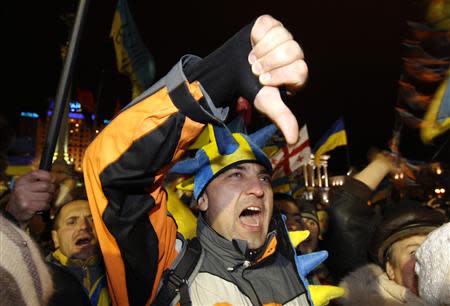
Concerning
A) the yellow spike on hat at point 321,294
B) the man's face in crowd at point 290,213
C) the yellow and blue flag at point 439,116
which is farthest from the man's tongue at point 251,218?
the yellow and blue flag at point 439,116

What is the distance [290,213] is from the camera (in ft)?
16.4

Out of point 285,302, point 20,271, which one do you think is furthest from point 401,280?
point 20,271

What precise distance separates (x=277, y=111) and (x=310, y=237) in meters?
3.72

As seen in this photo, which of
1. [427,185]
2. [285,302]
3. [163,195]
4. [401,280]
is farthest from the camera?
[427,185]

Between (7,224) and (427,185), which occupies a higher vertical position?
(7,224)

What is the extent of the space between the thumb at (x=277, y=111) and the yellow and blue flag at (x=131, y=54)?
20.2 feet

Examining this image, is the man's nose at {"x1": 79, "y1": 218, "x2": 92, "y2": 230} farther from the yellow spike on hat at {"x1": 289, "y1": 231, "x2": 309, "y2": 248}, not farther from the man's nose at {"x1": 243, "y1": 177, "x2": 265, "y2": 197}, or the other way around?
the yellow spike on hat at {"x1": 289, "y1": 231, "x2": 309, "y2": 248}

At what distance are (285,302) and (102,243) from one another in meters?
0.97

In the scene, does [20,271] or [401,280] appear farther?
[401,280]

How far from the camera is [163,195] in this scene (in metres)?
2.20

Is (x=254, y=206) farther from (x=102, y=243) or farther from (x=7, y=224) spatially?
(x=7, y=224)

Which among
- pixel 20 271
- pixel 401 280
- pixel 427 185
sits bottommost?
pixel 427 185

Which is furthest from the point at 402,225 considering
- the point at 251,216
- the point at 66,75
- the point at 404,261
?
the point at 66,75

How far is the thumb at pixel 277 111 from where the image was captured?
149 cm
